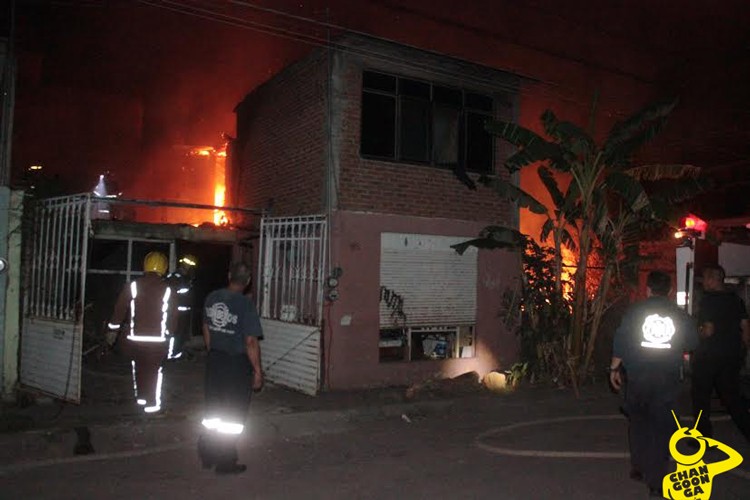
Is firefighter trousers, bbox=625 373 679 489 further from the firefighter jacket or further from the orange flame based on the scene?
the orange flame

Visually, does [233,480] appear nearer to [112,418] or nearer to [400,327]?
[112,418]

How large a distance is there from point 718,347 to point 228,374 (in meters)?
5.02

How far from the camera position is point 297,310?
32.6 ft

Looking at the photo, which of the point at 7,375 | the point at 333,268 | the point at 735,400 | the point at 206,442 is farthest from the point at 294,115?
the point at 735,400

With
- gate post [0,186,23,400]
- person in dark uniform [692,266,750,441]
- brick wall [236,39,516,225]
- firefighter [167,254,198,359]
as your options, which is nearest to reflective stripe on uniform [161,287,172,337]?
firefighter [167,254,198,359]

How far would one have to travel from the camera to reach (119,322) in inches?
269

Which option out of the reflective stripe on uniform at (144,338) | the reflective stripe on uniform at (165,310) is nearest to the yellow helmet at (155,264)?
the reflective stripe on uniform at (165,310)

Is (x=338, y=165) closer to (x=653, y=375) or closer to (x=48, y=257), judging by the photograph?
(x=48, y=257)

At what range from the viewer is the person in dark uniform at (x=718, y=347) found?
6.45m

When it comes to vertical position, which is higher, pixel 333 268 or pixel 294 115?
pixel 294 115

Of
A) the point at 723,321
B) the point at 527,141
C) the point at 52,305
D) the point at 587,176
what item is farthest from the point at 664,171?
the point at 52,305

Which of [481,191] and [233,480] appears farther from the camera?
[481,191]

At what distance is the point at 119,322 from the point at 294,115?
17.0 ft

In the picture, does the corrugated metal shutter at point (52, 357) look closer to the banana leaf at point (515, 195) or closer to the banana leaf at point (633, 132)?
the banana leaf at point (515, 195)
